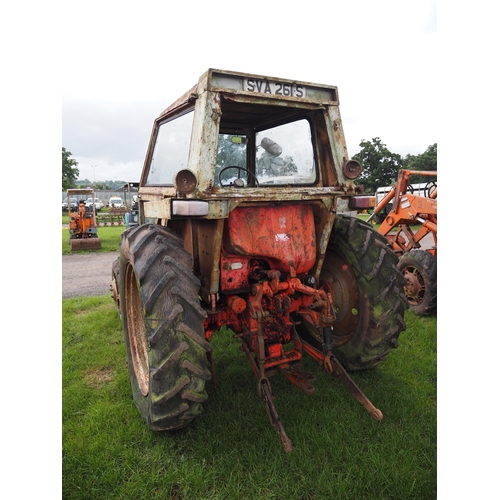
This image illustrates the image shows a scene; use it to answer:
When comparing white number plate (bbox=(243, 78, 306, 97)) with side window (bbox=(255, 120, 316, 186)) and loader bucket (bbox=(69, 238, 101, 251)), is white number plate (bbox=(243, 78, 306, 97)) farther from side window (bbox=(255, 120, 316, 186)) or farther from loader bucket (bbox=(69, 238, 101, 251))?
loader bucket (bbox=(69, 238, 101, 251))

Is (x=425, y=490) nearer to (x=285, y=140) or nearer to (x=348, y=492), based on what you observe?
(x=348, y=492)

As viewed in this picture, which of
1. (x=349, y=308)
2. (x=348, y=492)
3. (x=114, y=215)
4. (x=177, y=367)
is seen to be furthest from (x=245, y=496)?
(x=114, y=215)

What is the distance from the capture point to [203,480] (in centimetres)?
238

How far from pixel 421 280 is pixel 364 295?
2.72m

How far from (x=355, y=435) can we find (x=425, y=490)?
546 mm

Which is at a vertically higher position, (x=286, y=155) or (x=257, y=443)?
(x=286, y=155)

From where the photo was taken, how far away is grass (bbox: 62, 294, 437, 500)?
7.69 feet

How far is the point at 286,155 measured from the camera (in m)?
3.54

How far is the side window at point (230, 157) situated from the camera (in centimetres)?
371

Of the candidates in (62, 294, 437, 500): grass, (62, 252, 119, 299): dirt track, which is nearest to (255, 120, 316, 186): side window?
(62, 294, 437, 500): grass

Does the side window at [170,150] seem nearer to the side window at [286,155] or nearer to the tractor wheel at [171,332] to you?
the tractor wheel at [171,332]

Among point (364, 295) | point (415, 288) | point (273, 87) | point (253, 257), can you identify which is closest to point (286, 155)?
point (273, 87)

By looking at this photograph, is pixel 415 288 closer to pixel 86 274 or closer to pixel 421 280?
pixel 421 280

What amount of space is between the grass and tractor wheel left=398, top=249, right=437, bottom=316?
1.66 metres
